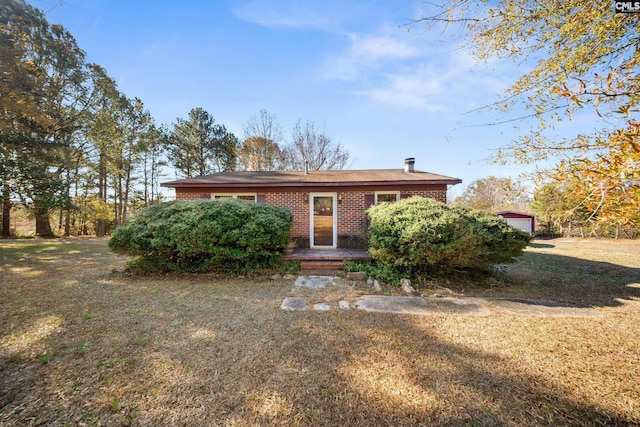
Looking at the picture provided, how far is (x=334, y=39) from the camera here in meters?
7.07

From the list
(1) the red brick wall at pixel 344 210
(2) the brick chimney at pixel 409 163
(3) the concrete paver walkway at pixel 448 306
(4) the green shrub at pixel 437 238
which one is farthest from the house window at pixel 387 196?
(3) the concrete paver walkway at pixel 448 306

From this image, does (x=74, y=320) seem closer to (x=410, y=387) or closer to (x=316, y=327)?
(x=316, y=327)

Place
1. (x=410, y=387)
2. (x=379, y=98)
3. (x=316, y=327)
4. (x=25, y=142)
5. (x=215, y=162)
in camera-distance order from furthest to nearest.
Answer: (x=215, y=162)
(x=25, y=142)
(x=379, y=98)
(x=316, y=327)
(x=410, y=387)

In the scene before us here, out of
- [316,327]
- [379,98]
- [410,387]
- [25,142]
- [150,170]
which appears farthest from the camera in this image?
[150,170]

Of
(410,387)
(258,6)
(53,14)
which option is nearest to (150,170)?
(53,14)

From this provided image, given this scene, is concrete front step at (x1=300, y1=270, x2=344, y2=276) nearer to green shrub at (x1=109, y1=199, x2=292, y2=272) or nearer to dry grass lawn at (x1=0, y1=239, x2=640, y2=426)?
green shrub at (x1=109, y1=199, x2=292, y2=272)

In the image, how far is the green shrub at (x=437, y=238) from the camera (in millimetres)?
4965

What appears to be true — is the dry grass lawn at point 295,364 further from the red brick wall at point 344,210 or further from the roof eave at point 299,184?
the roof eave at point 299,184

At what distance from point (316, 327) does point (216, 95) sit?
36.9 ft

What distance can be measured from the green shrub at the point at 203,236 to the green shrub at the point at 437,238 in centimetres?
274

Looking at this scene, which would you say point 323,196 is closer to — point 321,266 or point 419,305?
point 321,266

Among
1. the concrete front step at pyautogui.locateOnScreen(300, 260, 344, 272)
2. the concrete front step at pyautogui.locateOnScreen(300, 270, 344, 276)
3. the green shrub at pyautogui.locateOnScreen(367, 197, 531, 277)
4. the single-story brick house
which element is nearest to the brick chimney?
the single-story brick house

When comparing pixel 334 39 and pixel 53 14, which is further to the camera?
pixel 334 39

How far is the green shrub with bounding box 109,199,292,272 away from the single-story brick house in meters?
2.13
